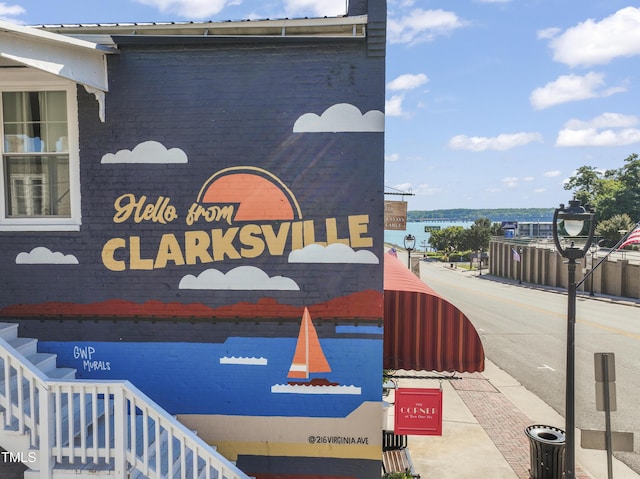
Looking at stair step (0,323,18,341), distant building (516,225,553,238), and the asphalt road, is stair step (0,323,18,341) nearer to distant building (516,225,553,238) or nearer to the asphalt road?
the asphalt road

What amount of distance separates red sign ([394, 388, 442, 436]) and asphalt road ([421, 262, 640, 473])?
18.5ft

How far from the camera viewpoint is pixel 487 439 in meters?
9.92

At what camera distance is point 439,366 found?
6.09m

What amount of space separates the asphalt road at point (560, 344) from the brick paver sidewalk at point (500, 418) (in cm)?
128

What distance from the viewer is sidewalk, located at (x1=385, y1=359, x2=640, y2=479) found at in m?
8.54

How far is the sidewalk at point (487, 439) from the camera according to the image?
854cm

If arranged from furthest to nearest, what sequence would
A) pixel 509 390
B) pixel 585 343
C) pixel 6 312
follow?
pixel 585 343 → pixel 509 390 → pixel 6 312

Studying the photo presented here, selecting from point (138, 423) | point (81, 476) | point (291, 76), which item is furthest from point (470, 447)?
point (291, 76)

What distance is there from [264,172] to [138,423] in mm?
3467

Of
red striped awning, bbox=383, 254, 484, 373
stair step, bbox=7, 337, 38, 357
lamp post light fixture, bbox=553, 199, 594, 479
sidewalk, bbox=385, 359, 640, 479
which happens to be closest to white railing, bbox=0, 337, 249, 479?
stair step, bbox=7, 337, 38, 357

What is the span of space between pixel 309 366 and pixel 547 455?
206 inches

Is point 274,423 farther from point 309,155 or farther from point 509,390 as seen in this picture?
point 509,390

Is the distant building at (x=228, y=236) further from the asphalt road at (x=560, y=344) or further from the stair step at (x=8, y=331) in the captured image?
the asphalt road at (x=560, y=344)

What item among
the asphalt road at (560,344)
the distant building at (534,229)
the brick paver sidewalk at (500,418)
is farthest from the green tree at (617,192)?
the brick paver sidewalk at (500,418)
